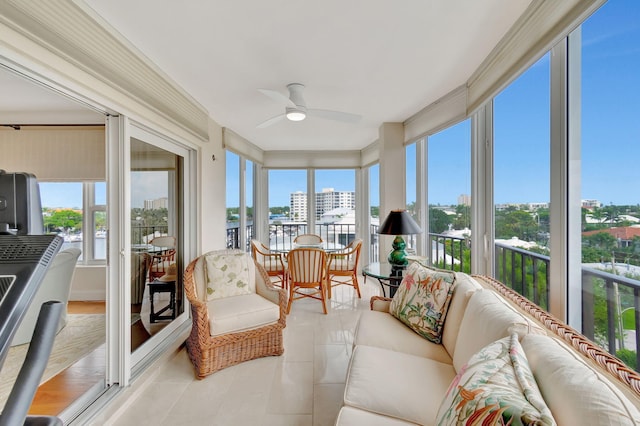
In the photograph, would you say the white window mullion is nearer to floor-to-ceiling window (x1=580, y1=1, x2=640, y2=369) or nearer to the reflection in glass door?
floor-to-ceiling window (x1=580, y1=1, x2=640, y2=369)

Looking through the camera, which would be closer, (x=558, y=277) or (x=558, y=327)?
(x=558, y=327)

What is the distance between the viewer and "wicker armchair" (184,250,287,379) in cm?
211

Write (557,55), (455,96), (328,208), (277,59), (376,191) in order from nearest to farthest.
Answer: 1. (557,55)
2. (277,59)
3. (455,96)
4. (376,191)
5. (328,208)

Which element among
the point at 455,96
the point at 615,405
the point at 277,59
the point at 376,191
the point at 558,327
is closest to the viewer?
the point at 615,405

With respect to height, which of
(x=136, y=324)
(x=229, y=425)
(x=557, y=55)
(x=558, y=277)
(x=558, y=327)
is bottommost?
(x=229, y=425)

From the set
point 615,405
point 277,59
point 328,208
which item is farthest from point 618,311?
point 328,208

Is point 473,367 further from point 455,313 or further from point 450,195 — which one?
point 450,195

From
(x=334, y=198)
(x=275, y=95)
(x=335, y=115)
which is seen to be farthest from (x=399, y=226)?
(x=334, y=198)

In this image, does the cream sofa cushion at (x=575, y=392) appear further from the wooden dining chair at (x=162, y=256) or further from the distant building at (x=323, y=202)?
the distant building at (x=323, y=202)

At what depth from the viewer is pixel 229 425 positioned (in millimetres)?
1647

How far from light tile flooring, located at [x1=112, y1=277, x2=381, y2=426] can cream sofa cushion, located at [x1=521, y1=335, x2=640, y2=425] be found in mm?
1250

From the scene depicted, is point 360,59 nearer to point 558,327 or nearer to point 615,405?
point 558,327

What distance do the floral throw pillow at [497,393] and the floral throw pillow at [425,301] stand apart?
0.73 metres

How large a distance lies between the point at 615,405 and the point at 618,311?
2.86ft
